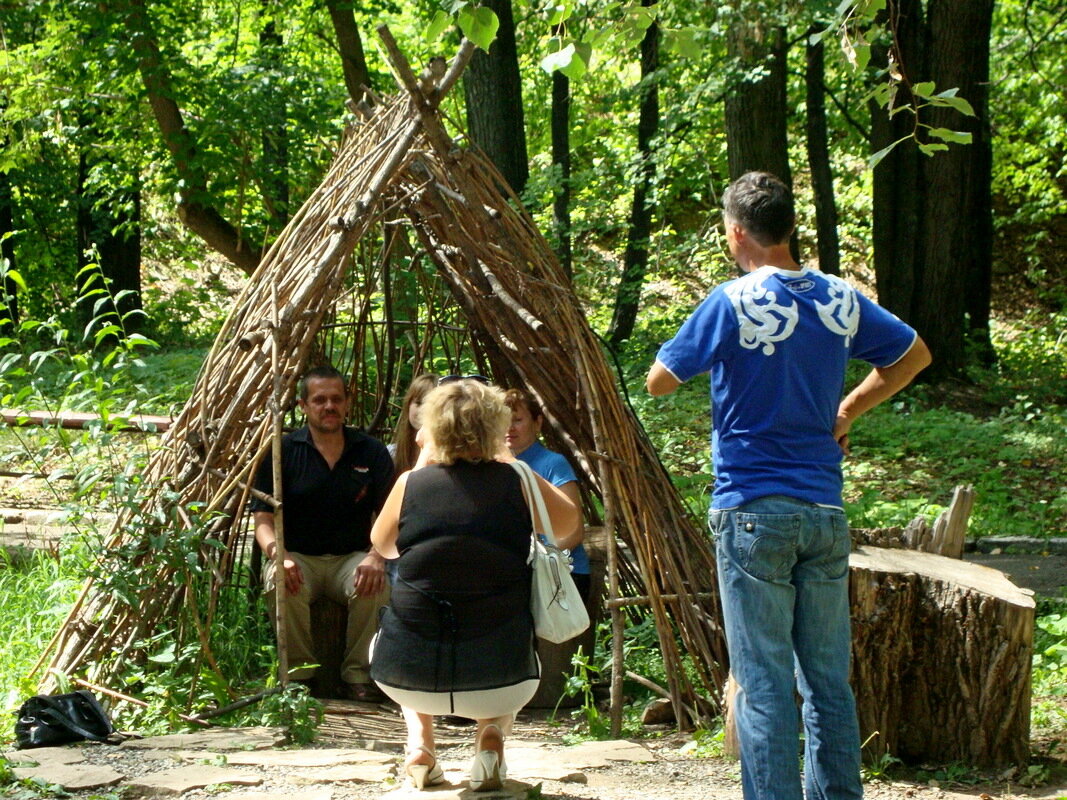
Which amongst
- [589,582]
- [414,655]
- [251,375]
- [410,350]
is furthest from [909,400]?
[414,655]

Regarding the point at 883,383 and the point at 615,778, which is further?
the point at 615,778

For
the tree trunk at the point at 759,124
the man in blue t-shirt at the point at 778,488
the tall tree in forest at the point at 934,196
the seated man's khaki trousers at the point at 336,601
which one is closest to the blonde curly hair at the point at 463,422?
the man in blue t-shirt at the point at 778,488

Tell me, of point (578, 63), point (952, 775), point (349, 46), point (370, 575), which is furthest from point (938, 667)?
point (349, 46)

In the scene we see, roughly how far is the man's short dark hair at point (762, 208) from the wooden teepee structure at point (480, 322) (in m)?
1.69

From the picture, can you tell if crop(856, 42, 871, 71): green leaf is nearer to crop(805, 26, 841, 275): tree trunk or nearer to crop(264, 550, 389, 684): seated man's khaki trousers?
crop(264, 550, 389, 684): seated man's khaki trousers

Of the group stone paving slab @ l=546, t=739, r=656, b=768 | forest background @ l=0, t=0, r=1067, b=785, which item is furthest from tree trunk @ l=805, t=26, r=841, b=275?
stone paving slab @ l=546, t=739, r=656, b=768

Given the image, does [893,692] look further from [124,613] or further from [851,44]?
[124,613]

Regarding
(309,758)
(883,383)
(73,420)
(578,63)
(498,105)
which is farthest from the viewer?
(498,105)

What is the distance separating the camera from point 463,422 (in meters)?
3.38

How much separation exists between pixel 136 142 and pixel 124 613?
27.5ft

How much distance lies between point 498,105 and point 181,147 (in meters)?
3.14

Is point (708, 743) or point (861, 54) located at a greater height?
point (861, 54)

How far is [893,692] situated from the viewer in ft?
13.1

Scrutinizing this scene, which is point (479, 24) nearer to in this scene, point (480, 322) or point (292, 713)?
point (292, 713)
